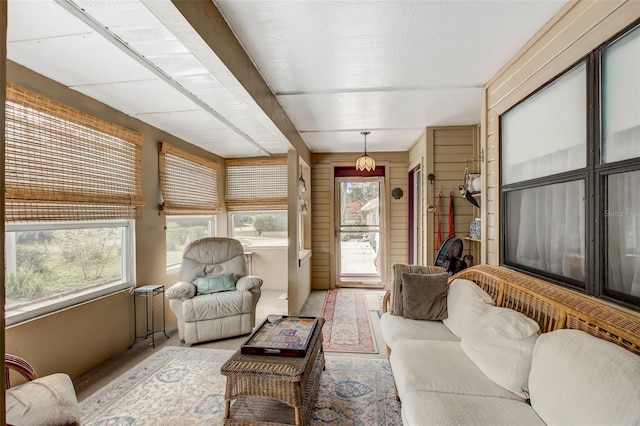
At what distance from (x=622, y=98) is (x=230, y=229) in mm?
5215

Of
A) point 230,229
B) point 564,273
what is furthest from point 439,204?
point 230,229

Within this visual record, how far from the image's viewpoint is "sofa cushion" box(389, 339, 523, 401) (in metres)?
1.55

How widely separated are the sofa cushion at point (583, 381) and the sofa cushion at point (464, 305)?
571 mm

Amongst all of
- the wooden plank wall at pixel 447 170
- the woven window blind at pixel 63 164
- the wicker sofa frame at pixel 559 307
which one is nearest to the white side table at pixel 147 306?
the woven window blind at pixel 63 164

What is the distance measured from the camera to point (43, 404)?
1.46 metres

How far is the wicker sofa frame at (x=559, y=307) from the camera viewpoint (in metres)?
1.22

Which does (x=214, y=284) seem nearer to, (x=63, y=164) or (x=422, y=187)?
(x=63, y=164)

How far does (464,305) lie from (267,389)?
1494 millimetres

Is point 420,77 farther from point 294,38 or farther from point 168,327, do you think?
point 168,327

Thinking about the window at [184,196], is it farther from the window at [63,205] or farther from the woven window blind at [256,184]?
the window at [63,205]

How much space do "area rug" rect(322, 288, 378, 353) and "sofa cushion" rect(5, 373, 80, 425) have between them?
6.65ft

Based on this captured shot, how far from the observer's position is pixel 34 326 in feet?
7.11

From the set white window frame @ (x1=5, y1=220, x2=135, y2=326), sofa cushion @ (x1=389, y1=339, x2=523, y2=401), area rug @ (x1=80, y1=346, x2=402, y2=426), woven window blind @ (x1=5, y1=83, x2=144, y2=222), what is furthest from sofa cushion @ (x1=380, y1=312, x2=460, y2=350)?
woven window blind @ (x1=5, y1=83, x2=144, y2=222)

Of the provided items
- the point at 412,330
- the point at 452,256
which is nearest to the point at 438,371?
the point at 412,330
